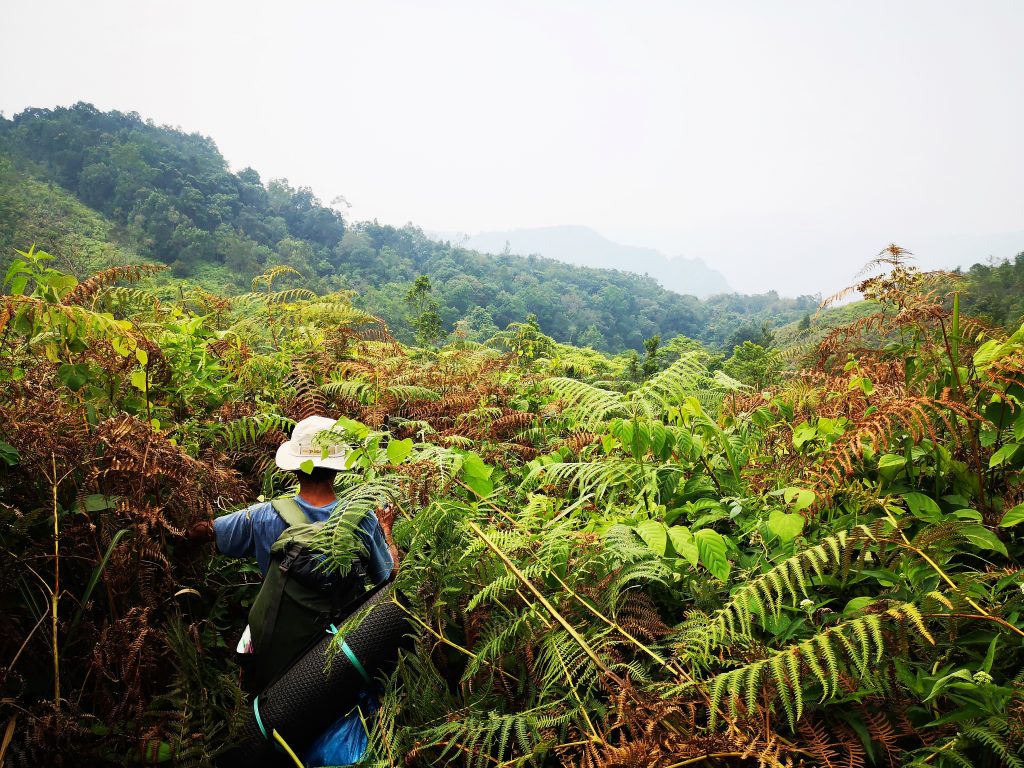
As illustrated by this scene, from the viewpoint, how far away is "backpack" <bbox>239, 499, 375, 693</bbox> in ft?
6.89

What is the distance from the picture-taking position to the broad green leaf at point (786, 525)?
1.53m

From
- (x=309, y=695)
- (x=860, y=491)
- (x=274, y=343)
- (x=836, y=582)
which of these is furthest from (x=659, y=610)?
(x=274, y=343)

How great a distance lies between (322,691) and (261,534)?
0.81m

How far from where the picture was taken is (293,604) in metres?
2.12

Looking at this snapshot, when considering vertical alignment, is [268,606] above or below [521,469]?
below

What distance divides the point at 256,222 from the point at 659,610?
71.0 metres

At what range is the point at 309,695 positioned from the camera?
1.90 meters

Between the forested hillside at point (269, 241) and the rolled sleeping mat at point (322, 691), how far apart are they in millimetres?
31127

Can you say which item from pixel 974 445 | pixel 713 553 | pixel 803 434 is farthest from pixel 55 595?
pixel 974 445

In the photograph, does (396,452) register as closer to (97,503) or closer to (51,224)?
(97,503)

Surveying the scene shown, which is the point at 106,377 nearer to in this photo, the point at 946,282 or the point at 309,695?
the point at 309,695

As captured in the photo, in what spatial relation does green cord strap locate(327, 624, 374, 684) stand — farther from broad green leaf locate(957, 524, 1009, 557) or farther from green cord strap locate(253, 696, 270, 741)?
broad green leaf locate(957, 524, 1009, 557)

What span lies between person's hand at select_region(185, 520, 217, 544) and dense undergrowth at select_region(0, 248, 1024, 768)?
0.05 meters

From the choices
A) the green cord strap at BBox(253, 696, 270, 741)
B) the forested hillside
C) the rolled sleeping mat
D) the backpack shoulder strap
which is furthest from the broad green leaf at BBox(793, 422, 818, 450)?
the forested hillside
